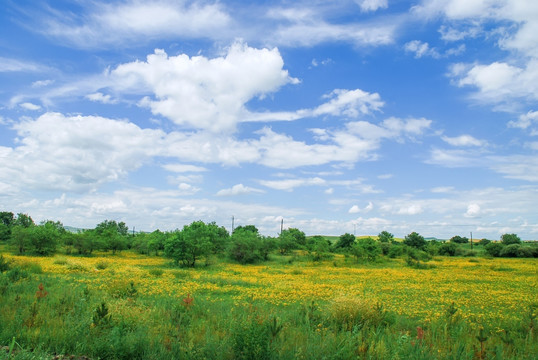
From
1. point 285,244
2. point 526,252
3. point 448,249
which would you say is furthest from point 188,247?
point 526,252

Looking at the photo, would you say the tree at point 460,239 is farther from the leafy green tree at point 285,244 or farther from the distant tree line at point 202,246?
the leafy green tree at point 285,244

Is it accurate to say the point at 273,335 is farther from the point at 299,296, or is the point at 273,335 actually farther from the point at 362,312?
the point at 299,296

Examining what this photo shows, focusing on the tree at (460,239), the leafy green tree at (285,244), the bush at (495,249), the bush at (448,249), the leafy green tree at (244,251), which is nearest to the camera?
the leafy green tree at (244,251)

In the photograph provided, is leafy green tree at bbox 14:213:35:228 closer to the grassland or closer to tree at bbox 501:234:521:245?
the grassland

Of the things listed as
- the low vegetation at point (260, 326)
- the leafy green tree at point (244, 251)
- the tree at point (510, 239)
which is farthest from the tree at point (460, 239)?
the low vegetation at point (260, 326)

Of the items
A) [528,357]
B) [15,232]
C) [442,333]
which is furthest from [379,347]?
[15,232]

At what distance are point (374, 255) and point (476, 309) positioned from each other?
130ft

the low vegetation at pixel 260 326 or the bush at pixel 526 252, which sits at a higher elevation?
the low vegetation at pixel 260 326

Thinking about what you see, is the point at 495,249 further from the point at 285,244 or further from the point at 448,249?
the point at 285,244

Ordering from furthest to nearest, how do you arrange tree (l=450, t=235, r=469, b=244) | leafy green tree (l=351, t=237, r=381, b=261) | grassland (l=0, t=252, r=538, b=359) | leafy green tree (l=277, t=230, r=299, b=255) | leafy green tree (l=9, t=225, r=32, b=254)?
tree (l=450, t=235, r=469, b=244)
leafy green tree (l=277, t=230, r=299, b=255)
leafy green tree (l=9, t=225, r=32, b=254)
leafy green tree (l=351, t=237, r=381, b=261)
grassland (l=0, t=252, r=538, b=359)

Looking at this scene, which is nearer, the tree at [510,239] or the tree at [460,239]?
the tree at [510,239]

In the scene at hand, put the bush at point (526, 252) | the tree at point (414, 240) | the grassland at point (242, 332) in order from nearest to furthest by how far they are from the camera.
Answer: the grassland at point (242, 332)
the bush at point (526, 252)
the tree at point (414, 240)

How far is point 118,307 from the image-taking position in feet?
30.0

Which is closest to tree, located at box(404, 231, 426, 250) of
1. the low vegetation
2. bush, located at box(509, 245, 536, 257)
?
bush, located at box(509, 245, 536, 257)
